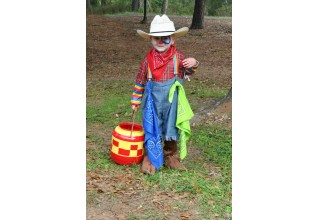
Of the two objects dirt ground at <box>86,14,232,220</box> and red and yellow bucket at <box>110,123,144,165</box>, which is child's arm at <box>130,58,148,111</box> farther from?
dirt ground at <box>86,14,232,220</box>

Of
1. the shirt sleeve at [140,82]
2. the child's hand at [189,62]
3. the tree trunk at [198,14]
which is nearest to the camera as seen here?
the child's hand at [189,62]

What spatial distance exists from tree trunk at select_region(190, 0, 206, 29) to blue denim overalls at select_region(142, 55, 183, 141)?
37.9 feet

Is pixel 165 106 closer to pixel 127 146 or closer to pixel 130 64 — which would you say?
pixel 127 146

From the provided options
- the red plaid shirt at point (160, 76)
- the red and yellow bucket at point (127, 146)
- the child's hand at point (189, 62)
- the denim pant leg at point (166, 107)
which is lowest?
the red and yellow bucket at point (127, 146)

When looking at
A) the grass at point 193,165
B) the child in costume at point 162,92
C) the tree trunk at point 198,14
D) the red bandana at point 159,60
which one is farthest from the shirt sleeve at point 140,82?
the tree trunk at point 198,14

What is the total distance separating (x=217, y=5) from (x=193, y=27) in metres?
9.06

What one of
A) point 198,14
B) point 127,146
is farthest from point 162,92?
point 198,14

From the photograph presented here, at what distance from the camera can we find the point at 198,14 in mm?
15141

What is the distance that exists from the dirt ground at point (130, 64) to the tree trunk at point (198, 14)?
13.1 inches

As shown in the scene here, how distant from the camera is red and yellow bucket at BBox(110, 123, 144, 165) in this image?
3.85 meters

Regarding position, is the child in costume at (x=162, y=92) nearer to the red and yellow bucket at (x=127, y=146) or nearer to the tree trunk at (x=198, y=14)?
the red and yellow bucket at (x=127, y=146)

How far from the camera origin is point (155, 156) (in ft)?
12.6

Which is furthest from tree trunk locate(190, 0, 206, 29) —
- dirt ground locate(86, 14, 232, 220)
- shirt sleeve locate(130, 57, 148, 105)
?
shirt sleeve locate(130, 57, 148, 105)

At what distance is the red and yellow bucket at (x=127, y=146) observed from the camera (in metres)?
3.85
